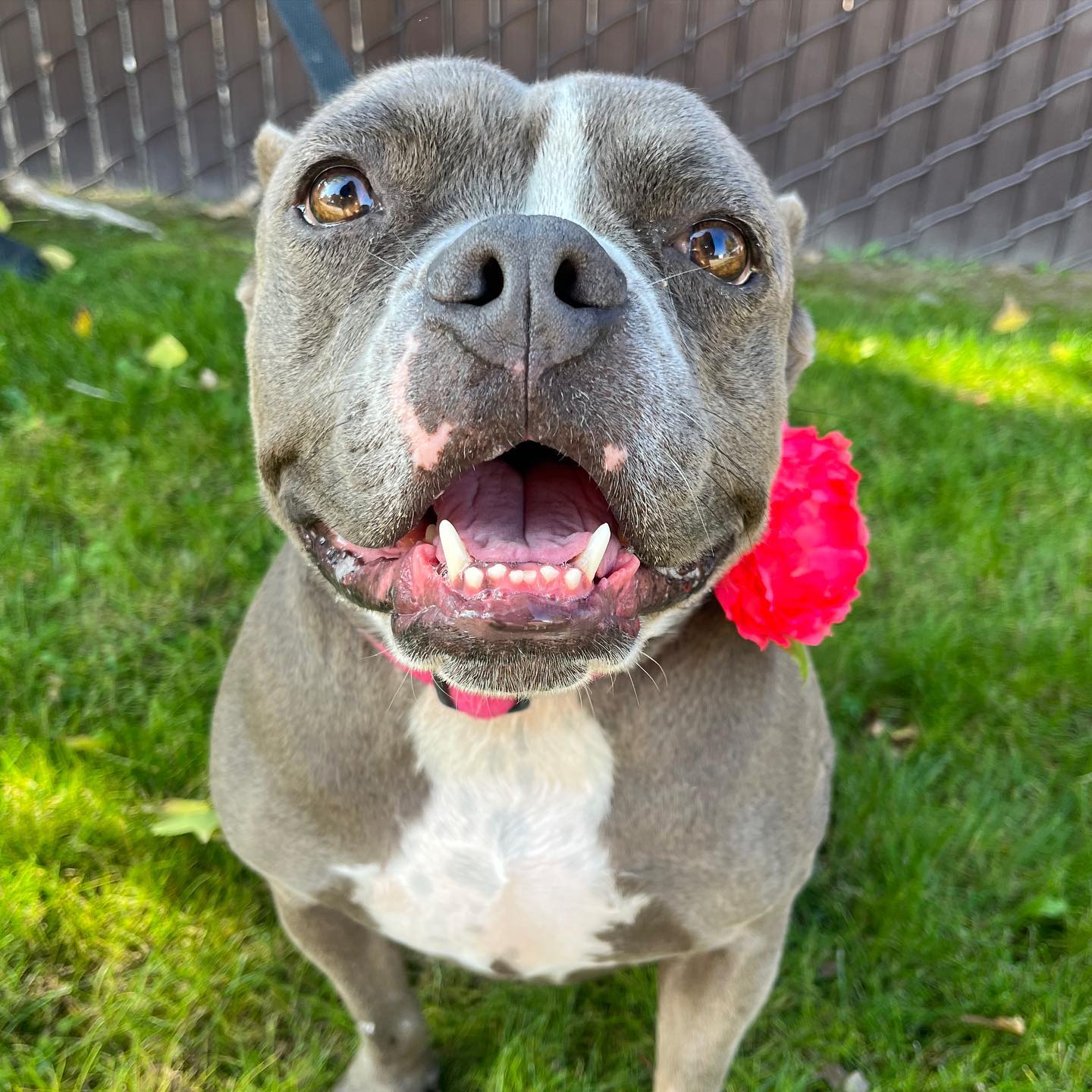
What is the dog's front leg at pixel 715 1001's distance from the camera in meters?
2.09

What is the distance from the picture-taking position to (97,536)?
3.49 meters

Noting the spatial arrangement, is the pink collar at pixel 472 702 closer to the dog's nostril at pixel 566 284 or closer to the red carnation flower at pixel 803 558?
the red carnation flower at pixel 803 558

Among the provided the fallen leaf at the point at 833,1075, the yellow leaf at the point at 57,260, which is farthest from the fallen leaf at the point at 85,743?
the yellow leaf at the point at 57,260

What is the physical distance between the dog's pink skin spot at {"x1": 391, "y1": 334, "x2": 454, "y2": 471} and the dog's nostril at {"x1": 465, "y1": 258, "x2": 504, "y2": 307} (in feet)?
0.37

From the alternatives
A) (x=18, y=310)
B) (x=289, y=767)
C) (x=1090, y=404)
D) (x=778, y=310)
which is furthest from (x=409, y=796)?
(x=1090, y=404)

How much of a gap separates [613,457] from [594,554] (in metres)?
0.14

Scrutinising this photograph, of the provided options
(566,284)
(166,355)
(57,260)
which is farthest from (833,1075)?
(57,260)

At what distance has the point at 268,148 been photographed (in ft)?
7.25

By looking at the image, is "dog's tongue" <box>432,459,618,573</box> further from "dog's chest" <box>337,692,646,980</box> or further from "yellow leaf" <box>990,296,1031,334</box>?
"yellow leaf" <box>990,296,1031,334</box>

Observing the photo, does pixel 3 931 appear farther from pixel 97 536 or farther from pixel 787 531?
pixel 787 531

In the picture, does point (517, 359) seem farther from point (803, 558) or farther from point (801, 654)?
point (801, 654)

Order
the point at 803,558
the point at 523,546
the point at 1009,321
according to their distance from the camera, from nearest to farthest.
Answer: the point at 523,546, the point at 803,558, the point at 1009,321

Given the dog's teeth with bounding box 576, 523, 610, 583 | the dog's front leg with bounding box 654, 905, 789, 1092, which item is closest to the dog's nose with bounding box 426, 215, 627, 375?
the dog's teeth with bounding box 576, 523, 610, 583

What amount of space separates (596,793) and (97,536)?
2297mm
